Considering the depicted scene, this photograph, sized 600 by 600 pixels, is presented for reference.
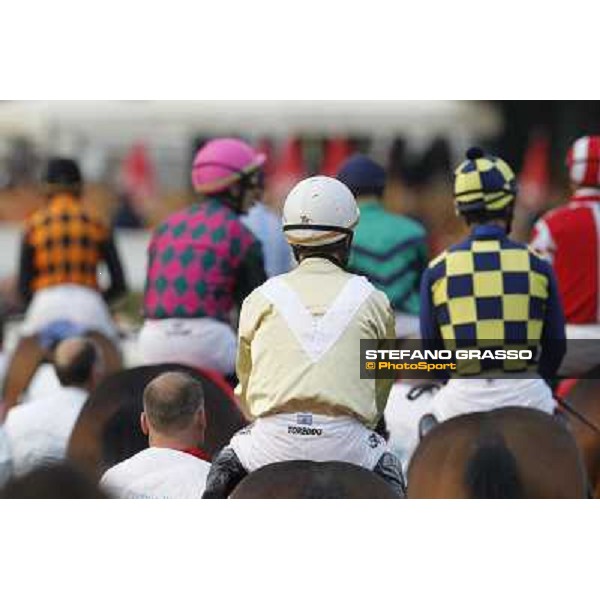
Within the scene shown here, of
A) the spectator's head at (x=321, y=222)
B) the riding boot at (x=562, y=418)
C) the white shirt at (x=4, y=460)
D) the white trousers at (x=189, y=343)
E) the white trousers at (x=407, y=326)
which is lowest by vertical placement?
the white shirt at (x=4, y=460)

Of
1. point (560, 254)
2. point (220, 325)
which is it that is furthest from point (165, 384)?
point (560, 254)

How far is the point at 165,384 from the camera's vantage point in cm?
676

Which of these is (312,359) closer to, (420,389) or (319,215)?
(319,215)

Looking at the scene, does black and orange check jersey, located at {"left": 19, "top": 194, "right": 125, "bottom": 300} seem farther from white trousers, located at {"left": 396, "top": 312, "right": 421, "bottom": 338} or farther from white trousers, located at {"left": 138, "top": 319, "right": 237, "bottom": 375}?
white trousers, located at {"left": 396, "top": 312, "right": 421, "bottom": 338}

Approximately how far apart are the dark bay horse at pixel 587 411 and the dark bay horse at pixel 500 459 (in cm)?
23

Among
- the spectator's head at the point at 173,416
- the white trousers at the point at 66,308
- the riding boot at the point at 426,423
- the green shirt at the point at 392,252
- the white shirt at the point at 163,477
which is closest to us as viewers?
the white shirt at the point at 163,477

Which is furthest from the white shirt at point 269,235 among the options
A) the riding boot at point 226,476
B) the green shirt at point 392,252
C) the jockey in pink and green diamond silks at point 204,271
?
the riding boot at point 226,476

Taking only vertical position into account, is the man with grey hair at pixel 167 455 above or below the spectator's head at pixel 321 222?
below

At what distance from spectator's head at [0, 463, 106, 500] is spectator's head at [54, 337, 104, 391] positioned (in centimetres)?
74

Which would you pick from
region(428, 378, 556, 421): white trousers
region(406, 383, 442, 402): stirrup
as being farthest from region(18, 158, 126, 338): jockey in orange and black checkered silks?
region(428, 378, 556, 421): white trousers

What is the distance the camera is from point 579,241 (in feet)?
24.7

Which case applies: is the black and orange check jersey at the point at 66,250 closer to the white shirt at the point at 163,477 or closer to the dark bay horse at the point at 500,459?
the white shirt at the point at 163,477

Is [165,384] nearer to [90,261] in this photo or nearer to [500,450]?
[500,450]

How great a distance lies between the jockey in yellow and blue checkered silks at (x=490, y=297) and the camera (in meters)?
6.79
